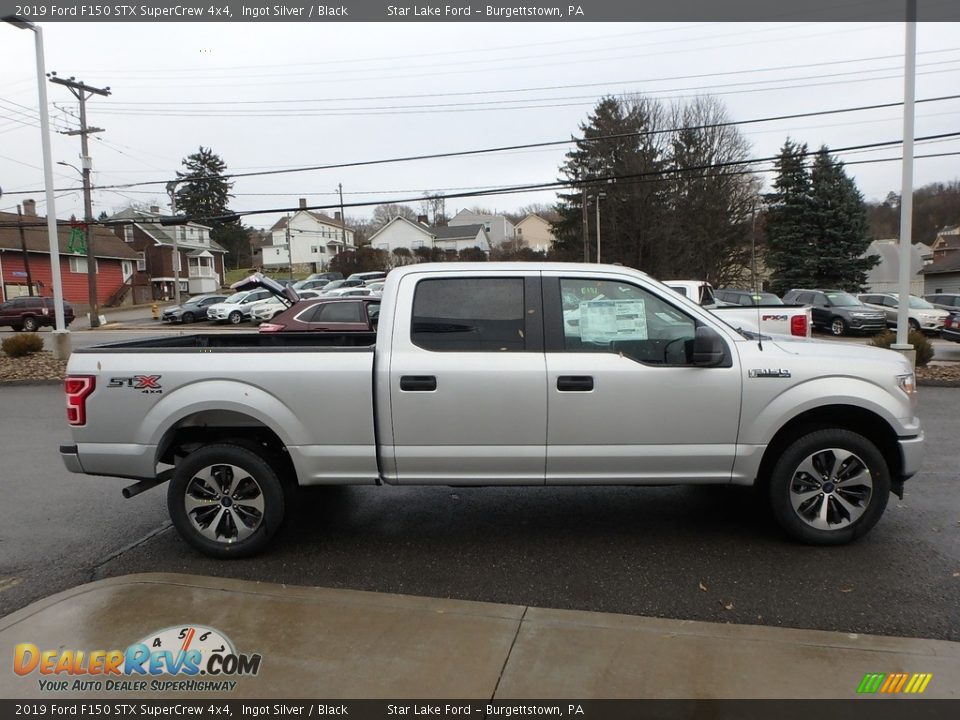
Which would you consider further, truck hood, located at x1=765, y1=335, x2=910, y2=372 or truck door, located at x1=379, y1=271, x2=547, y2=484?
truck hood, located at x1=765, y1=335, x2=910, y2=372

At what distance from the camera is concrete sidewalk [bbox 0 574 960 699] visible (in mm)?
2744

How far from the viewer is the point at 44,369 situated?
14617 mm

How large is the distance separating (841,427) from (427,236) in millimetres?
77756

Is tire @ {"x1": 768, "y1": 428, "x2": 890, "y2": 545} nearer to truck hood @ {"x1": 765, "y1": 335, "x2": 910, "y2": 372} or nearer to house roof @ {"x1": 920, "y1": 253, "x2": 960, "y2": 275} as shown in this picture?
truck hood @ {"x1": 765, "y1": 335, "x2": 910, "y2": 372}

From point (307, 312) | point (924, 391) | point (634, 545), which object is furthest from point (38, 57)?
point (924, 391)

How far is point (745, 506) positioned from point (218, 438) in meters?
4.07

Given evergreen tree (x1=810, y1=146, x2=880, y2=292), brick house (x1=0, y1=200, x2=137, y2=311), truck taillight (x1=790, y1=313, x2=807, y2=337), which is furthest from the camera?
brick house (x1=0, y1=200, x2=137, y2=311)

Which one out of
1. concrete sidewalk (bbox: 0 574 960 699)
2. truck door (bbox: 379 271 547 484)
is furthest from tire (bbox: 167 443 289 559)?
truck door (bbox: 379 271 547 484)

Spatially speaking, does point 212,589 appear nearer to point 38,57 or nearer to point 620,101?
point 38,57

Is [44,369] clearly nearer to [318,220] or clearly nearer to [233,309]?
[233,309]

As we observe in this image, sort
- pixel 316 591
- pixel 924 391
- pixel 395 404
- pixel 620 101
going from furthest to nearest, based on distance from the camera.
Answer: pixel 620 101 < pixel 924 391 < pixel 395 404 < pixel 316 591

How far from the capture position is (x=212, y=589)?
3.73 meters

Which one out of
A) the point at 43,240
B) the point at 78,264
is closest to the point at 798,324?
the point at 43,240

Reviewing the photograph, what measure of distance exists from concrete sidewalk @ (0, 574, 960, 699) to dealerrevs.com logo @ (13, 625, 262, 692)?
40 mm
